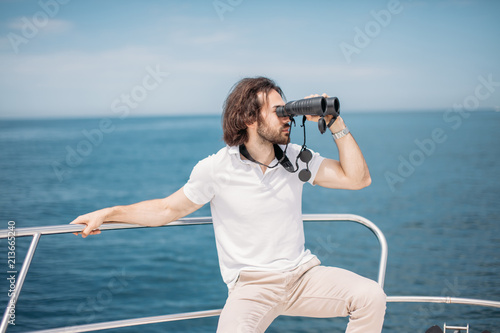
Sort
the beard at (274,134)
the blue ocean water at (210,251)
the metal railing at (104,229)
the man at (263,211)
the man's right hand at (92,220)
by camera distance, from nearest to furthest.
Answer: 1. the metal railing at (104,229)
2. the man's right hand at (92,220)
3. the man at (263,211)
4. the beard at (274,134)
5. the blue ocean water at (210,251)

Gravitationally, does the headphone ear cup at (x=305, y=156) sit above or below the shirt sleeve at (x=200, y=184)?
above

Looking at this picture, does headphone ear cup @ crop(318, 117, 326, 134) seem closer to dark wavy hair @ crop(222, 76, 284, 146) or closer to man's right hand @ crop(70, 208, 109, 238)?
dark wavy hair @ crop(222, 76, 284, 146)

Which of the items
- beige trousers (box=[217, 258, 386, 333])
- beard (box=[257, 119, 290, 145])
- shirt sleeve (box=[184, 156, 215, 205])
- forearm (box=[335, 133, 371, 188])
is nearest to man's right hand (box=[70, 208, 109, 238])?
shirt sleeve (box=[184, 156, 215, 205])

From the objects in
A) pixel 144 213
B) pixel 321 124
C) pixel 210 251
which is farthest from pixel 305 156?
pixel 210 251

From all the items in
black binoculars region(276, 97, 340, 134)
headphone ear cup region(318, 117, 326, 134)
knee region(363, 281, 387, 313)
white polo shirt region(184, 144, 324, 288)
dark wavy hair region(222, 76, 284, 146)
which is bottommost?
knee region(363, 281, 387, 313)

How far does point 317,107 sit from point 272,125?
257 mm

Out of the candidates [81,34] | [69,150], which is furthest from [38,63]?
[69,150]

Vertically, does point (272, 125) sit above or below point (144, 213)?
above

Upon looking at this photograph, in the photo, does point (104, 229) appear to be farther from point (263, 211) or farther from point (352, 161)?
point (352, 161)

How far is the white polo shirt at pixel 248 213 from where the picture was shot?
192cm

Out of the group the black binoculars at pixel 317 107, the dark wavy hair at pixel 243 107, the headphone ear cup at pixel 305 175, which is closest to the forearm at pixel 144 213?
the dark wavy hair at pixel 243 107

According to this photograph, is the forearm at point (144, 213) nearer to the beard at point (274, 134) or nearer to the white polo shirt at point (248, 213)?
the white polo shirt at point (248, 213)

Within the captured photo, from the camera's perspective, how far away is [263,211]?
1.92 meters

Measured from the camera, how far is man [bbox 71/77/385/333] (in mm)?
1866
